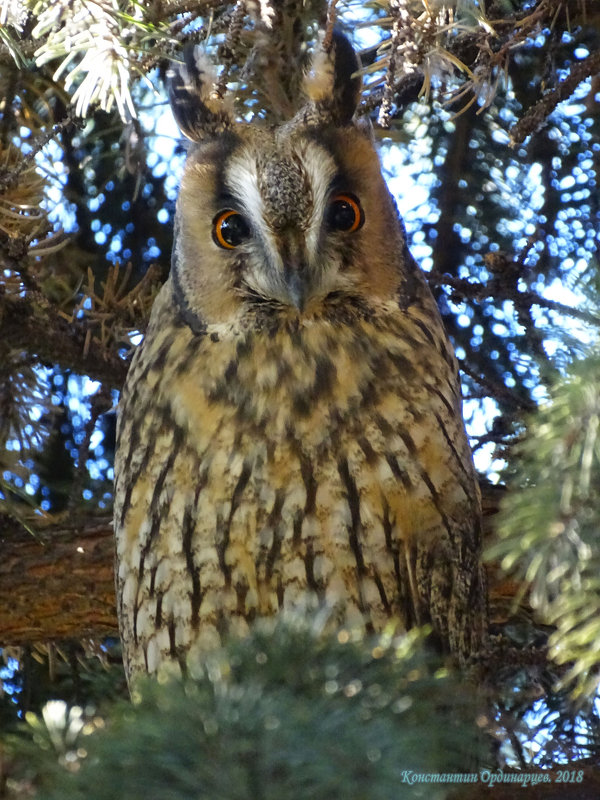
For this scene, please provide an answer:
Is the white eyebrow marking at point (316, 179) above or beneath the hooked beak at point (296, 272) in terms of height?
above

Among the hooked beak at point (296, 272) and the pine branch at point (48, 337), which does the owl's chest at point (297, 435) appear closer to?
the hooked beak at point (296, 272)

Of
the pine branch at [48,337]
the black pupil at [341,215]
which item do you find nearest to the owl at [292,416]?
the black pupil at [341,215]

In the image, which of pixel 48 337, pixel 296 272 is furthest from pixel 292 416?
pixel 48 337

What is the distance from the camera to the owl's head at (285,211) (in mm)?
1521

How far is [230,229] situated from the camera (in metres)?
1.62

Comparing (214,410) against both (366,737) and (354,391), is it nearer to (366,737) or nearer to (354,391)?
(354,391)

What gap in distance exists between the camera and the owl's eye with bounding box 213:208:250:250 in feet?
5.26

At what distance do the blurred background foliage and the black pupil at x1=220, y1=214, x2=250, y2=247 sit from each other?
26 cm

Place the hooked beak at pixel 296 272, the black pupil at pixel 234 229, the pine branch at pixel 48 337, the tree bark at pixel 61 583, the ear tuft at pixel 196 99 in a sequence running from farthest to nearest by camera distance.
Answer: the tree bark at pixel 61 583 < the pine branch at pixel 48 337 < the ear tuft at pixel 196 99 < the black pupil at pixel 234 229 < the hooked beak at pixel 296 272

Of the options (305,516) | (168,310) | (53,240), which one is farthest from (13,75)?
(305,516)

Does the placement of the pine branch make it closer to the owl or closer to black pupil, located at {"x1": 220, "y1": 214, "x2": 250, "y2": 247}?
the owl

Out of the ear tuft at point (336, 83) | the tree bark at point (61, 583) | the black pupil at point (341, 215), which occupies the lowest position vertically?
the tree bark at point (61, 583)

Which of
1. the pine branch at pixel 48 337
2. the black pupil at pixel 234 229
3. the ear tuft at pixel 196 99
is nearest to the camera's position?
the black pupil at pixel 234 229

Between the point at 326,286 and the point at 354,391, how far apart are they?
0.18m
